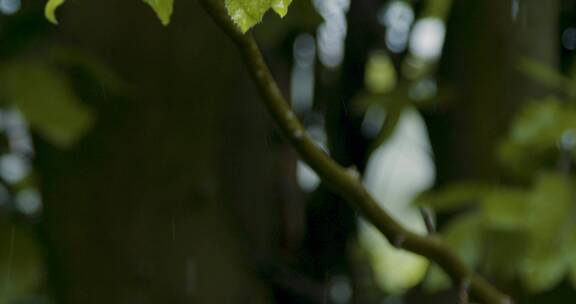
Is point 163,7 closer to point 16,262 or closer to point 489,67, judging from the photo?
point 16,262

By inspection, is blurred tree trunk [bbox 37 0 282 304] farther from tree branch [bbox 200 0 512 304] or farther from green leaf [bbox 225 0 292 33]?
green leaf [bbox 225 0 292 33]

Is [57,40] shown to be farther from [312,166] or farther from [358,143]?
[312,166]

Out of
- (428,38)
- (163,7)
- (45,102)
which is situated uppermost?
(163,7)

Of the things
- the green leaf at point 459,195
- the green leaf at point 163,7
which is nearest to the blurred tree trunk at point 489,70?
the green leaf at point 459,195

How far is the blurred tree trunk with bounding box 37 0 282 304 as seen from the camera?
5.00ft

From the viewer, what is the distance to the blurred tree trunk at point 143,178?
1524mm

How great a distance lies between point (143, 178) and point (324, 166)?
80 cm

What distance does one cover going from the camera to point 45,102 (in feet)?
4.06

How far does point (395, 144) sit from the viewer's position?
208cm

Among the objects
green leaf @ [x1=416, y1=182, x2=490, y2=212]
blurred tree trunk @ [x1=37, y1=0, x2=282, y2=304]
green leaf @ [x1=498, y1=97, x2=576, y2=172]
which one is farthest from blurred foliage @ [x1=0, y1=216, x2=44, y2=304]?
green leaf @ [x1=498, y1=97, x2=576, y2=172]

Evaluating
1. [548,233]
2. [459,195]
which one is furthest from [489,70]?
[548,233]

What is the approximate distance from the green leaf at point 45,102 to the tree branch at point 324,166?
0.52 metres

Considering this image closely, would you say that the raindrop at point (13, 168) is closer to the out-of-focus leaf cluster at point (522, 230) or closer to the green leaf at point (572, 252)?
the out-of-focus leaf cluster at point (522, 230)

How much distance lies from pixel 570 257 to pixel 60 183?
2.46 feet
